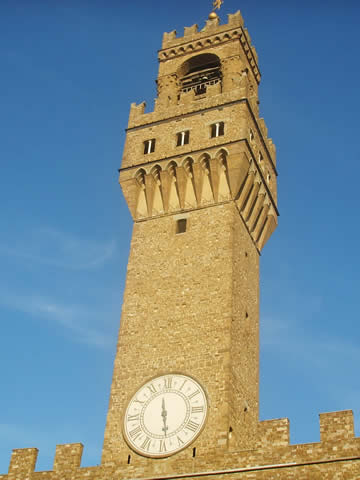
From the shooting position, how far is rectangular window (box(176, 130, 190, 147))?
88.0ft

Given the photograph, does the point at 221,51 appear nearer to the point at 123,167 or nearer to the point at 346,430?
the point at 123,167

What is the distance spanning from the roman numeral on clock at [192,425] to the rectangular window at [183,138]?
10.8 metres

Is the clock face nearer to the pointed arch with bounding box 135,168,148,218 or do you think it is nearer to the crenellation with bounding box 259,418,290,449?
the crenellation with bounding box 259,418,290,449

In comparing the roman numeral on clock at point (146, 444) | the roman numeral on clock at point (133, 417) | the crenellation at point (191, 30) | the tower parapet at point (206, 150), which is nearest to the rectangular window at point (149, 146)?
the tower parapet at point (206, 150)

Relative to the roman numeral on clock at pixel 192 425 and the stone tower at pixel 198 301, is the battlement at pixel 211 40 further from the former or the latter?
the roman numeral on clock at pixel 192 425

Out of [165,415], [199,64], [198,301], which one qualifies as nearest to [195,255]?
[198,301]

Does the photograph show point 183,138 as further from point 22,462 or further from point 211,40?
point 22,462

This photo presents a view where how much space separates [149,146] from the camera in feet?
90.3

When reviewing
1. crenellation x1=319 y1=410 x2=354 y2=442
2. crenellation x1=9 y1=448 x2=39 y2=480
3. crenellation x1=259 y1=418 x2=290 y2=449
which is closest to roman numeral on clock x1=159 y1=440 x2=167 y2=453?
crenellation x1=259 y1=418 x2=290 y2=449

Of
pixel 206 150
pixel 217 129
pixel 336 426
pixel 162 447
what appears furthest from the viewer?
pixel 217 129

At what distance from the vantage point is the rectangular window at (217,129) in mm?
26278

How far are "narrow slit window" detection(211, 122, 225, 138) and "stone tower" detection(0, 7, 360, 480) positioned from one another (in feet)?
0.27

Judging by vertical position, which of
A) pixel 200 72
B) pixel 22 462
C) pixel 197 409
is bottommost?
pixel 22 462

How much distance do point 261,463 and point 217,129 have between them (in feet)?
41.7
